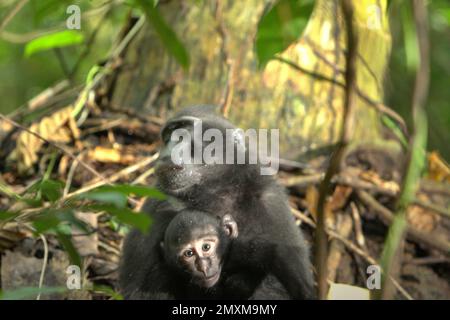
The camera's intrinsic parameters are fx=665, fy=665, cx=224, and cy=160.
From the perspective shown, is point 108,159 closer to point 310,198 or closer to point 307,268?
point 310,198

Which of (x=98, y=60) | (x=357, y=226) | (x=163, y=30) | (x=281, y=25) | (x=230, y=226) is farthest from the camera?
(x=98, y=60)

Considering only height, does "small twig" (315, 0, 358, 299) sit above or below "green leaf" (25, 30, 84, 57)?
below

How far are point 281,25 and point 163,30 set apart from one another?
0.42 metres

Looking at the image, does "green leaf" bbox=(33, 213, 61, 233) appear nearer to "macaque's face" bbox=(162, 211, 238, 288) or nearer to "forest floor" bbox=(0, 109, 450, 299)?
"macaque's face" bbox=(162, 211, 238, 288)

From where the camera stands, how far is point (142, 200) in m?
5.08

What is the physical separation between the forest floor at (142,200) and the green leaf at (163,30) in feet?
7.11

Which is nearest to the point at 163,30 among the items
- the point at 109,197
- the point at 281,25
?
the point at 281,25

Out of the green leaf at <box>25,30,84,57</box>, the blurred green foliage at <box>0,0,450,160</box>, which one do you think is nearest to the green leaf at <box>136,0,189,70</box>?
the green leaf at <box>25,30,84,57</box>

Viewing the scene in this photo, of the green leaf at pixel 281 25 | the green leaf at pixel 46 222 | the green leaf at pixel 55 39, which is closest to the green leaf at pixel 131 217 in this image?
the green leaf at pixel 46 222

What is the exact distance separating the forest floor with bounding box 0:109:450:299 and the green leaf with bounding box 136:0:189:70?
217 centimetres

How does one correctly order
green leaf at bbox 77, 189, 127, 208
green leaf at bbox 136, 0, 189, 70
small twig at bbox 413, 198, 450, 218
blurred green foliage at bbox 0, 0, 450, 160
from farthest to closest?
blurred green foliage at bbox 0, 0, 450, 160 → small twig at bbox 413, 198, 450, 218 → green leaf at bbox 136, 0, 189, 70 → green leaf at bbox 77, 189, 127, 208

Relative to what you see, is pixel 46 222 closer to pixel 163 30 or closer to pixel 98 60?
pixel 163 30

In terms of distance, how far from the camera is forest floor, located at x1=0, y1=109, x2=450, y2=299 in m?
4.48
